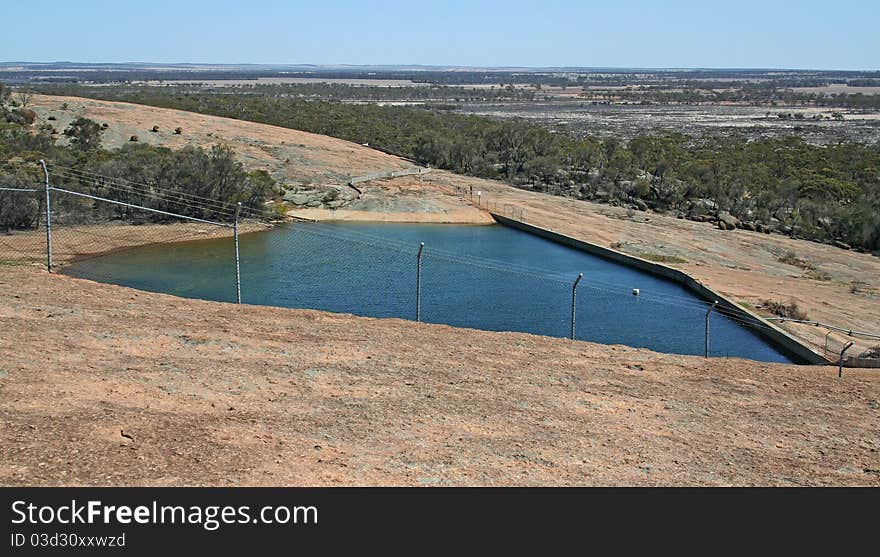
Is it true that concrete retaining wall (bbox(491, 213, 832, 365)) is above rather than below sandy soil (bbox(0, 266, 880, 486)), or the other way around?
below

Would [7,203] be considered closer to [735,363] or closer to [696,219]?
[735,363]

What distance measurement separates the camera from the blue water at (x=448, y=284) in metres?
26.0

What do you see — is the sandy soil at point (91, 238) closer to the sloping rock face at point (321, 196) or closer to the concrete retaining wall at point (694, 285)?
the sloping rock face at point (321, 196)

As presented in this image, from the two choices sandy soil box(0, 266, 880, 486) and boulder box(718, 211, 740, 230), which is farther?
boulder box(718, 211, 740, 230)

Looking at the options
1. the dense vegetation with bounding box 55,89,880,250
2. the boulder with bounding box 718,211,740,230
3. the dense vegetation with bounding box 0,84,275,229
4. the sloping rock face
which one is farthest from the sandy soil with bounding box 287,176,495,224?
the boulder with bounding box 718,211,740,230

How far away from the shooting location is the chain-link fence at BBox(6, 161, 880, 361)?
25984mm

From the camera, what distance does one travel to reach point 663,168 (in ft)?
196

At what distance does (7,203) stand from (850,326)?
30459 millimetres

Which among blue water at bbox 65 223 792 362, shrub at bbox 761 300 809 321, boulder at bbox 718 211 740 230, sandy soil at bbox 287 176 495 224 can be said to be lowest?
shrub at bbox 761 300 809 321

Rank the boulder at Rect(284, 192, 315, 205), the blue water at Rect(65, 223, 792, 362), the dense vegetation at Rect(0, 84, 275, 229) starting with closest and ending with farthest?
the blue water at Rect(65, 223, 792, 362) → the dense vegetation at Rect(0, 84, 275, 229) → the boulder at Rect(284, 192, 315, 205)

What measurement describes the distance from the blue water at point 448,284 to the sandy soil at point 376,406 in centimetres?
697

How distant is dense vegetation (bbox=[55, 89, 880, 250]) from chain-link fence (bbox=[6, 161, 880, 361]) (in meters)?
16.1

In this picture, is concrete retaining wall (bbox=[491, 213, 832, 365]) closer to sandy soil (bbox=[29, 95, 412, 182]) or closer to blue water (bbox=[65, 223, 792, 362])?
blue water (bbox=[65, 223, 792, 362])
